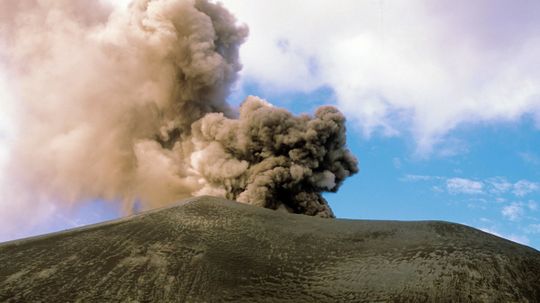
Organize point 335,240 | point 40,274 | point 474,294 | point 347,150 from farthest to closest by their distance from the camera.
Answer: point 347,150, point 335,240, point 40,274, point 474,294

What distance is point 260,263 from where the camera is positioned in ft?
45.3

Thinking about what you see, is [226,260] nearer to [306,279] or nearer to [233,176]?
[306,279]

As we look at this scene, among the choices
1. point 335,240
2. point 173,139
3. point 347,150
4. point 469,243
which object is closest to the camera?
point 469,243

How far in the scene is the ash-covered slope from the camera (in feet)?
40.6

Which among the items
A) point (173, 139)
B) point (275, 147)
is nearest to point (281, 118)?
point (275, 147)

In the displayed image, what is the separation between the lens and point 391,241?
14.6 m

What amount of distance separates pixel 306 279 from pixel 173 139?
36764 mm

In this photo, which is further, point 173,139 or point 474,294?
point 173,139

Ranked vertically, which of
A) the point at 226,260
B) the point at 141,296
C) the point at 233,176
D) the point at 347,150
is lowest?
the point at 141,296

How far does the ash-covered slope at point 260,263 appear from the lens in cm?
1238

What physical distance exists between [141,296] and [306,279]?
3.92m

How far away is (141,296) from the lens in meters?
12.2

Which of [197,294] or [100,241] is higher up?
[100,241]

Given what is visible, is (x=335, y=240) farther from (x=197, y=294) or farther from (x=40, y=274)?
(x=40, y=274)
